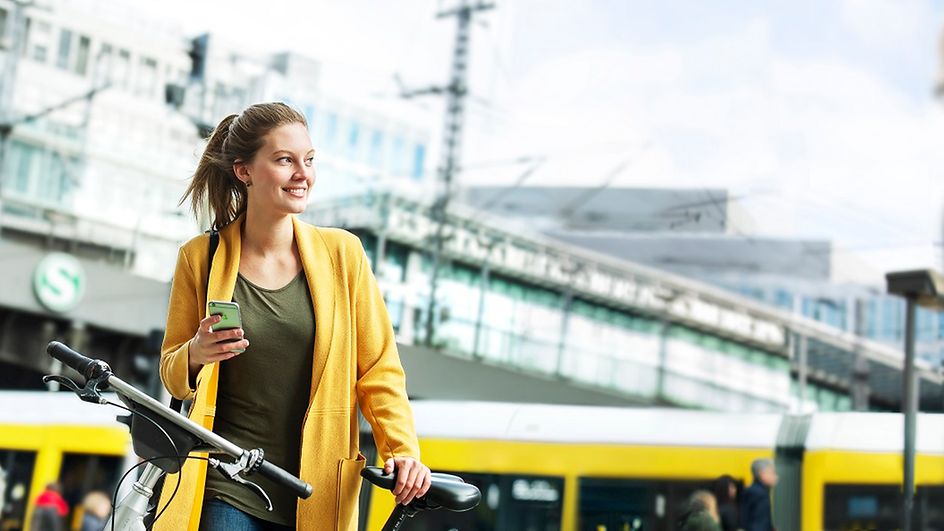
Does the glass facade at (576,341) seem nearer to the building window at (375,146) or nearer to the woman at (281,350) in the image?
the building window at (375,146)

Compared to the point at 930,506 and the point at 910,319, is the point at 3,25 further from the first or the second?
the point at 930,506

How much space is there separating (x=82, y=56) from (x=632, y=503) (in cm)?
1660

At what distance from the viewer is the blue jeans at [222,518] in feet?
6.64

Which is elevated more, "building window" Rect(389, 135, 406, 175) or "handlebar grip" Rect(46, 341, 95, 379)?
"building window" Rect(389, 135, 406, 175)

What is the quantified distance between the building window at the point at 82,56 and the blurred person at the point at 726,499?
15830mm

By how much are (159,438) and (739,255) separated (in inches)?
811

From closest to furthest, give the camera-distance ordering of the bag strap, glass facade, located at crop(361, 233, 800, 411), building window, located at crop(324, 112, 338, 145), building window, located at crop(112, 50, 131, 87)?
1. the bag strap
2. building window, located at crop(324, 112, 338, 145)
3. glass facade, located at crop(361, 233, 800, 411)
4. building window, located at crop(112, 50, 131, 87)

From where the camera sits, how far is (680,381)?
90.5 ft

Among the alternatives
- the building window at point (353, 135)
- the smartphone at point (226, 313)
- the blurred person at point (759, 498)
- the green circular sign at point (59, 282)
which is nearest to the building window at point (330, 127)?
the building window at point (353, 135)

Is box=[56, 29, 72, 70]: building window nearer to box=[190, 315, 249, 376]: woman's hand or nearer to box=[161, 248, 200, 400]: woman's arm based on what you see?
box=[161, 248, 200, 400]: woman's arm

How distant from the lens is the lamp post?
7539 millimetres

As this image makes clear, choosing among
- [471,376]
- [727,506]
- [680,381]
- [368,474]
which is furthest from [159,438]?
[680,381]

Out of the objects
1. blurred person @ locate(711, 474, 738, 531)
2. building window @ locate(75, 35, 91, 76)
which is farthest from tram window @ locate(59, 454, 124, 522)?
building window @ locate(75, 35, 91, 76)

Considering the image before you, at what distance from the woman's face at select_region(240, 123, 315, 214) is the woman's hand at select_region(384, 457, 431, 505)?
0.46 meters
